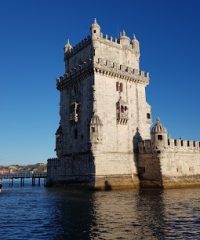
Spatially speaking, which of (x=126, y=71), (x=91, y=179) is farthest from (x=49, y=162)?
(x=126, y=71)

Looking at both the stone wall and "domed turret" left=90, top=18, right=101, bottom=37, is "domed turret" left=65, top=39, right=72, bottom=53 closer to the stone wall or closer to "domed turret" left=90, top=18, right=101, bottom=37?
"domed turret" left=90, top=18, right=101, bottom=37

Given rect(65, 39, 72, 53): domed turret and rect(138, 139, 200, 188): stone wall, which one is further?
rect(65, 39, 72, 53): domed turret

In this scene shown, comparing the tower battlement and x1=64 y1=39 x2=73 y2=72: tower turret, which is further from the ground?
x1=64 y1=39 x2=73 y2=72: tower turret

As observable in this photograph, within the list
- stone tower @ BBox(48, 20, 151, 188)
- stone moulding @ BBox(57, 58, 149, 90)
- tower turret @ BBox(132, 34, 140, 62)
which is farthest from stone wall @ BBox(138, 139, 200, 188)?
tower turret @ BBox(132, 34, 140, 62)

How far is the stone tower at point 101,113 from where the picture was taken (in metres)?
49.8

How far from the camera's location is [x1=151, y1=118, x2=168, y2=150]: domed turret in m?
50.2

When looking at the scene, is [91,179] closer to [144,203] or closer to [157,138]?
[157,138]

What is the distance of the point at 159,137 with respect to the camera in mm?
50625

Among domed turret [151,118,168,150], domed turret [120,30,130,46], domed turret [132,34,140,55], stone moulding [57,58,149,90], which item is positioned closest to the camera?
domed turret [151,118,168,150]

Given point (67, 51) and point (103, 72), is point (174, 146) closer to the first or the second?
point (103, 72)

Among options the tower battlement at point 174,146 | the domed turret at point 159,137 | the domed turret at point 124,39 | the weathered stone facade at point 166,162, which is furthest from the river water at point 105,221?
the domed turret at point 124,39

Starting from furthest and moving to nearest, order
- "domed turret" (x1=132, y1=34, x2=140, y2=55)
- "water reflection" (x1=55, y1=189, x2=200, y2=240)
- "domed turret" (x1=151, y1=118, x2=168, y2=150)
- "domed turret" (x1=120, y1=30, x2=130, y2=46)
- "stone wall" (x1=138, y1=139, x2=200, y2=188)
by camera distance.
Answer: "domed turret" (x1=132, y1=34, x2=140, y2=55) < "domed turret" (x1=120, y1=30, x2=130, y2=46) < "domed turret" (x1=151, y1=118, x2=168, y2=150) < "stone wall" (x1=138, y1=139, x2=200, y2=188) < "water reflection" (x1=55, y1=189, x2=200, y2=240)

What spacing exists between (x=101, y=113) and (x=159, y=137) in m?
9.23

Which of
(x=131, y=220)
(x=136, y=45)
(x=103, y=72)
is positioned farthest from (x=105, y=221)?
(x=136, y=45)
